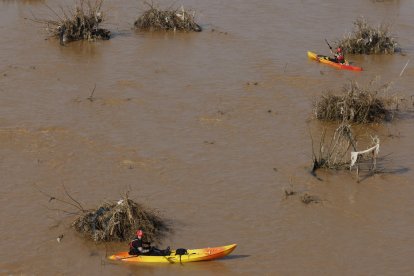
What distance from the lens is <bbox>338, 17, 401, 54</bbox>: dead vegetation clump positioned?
23859 mm

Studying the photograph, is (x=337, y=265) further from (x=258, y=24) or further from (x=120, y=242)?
(x=258, y=24)

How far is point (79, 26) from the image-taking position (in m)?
23.6

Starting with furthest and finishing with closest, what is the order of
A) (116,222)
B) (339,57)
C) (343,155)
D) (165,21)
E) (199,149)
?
(165,21), (339,57), (199,149), (343,155), (116,222)

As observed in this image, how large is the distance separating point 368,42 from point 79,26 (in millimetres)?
10022

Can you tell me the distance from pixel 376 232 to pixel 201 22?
581 inches

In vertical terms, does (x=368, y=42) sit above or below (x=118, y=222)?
above

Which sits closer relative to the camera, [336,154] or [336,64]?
[336,154]

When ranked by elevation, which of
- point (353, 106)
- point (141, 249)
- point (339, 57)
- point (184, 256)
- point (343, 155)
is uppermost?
point (339, 57)

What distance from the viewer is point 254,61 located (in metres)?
22.6

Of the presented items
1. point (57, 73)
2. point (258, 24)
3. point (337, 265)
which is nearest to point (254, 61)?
point (258, 24)

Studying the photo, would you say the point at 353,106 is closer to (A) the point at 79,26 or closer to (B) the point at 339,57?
(B) the point at 339,57

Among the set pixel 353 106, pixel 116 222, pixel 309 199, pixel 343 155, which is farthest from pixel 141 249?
pixel 353 106

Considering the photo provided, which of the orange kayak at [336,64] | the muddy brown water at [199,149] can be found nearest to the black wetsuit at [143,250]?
the muddy brown water at [199,149]

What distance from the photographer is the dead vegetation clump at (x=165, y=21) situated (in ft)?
82.3
